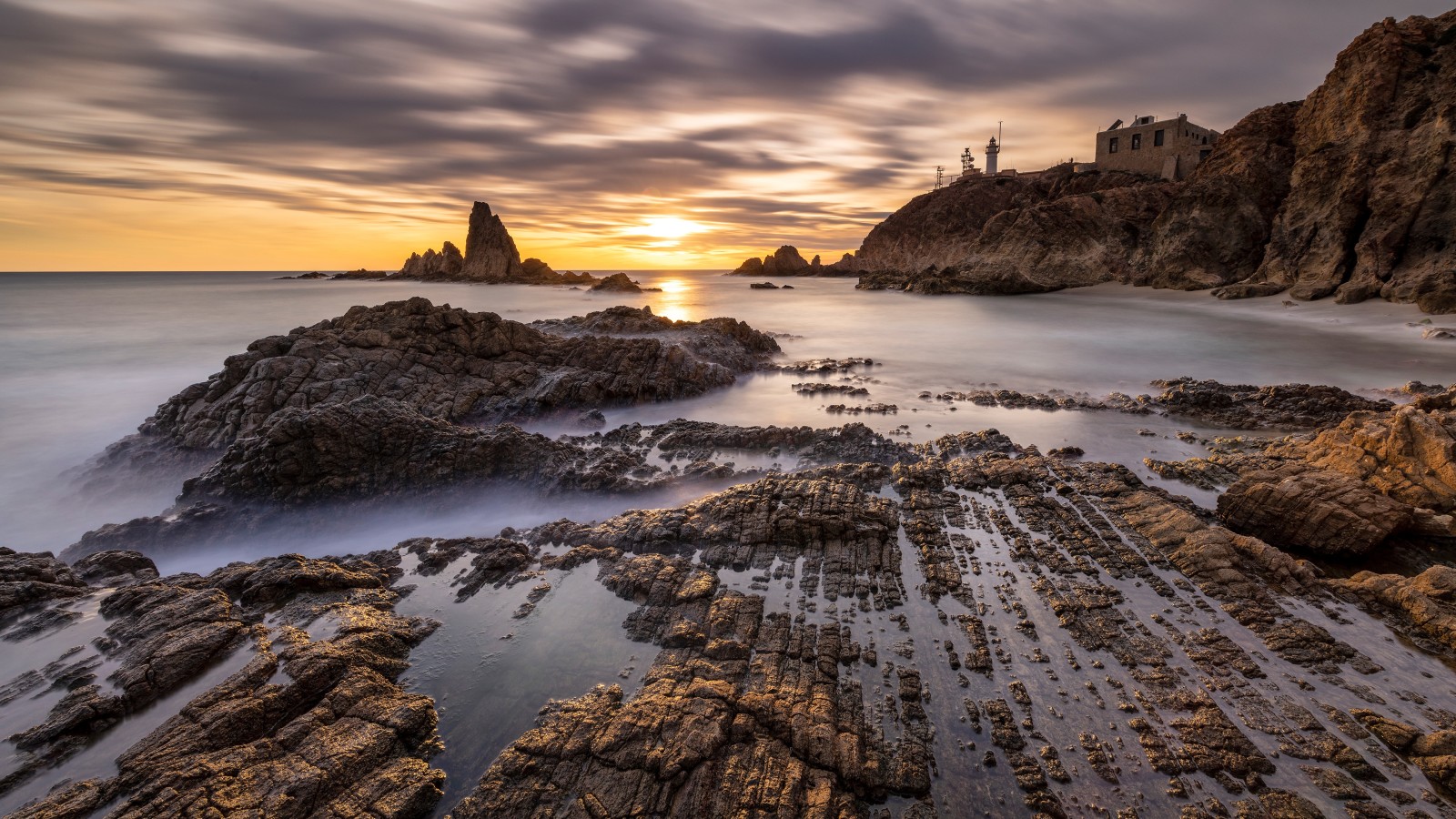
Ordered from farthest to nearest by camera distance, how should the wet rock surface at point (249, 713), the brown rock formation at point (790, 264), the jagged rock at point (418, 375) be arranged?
the brown rock formation at point (790, 264)
the jagged rock at point (418, 375)
the wet rock surface at point (249, 713)

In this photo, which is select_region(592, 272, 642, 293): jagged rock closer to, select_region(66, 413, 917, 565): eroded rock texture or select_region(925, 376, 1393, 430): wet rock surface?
select_region(925, 376, 1393, 430): wet rock surface

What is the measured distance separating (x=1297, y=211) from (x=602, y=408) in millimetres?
44402

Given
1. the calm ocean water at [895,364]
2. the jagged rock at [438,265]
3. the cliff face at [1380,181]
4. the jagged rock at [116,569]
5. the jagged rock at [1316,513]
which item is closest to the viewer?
the jagged rock at [116,569]

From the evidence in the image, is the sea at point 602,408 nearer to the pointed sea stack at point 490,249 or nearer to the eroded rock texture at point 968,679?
Result: the eroded rock texture at point 968,679

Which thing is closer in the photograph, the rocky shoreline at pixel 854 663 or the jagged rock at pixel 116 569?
the rocky shoreline at pixel 854 663

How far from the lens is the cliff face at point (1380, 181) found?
26891 millimetres

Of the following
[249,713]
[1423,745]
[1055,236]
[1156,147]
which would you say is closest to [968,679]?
[1423,745]

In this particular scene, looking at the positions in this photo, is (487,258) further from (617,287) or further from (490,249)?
(617,287)

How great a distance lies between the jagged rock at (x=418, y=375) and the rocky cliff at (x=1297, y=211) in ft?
116

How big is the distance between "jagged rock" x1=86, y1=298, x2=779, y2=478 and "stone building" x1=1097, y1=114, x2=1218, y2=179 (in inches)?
2398

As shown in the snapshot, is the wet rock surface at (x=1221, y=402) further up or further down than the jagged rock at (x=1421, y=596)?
further up

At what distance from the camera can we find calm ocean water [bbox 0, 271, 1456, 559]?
11.2 metres

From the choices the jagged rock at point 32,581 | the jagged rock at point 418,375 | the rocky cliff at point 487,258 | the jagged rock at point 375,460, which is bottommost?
the jagged rock at point 32,581

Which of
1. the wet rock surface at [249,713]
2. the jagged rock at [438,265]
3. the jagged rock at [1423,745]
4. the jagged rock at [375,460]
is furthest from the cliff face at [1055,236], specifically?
the jagged rock at [438,265]
